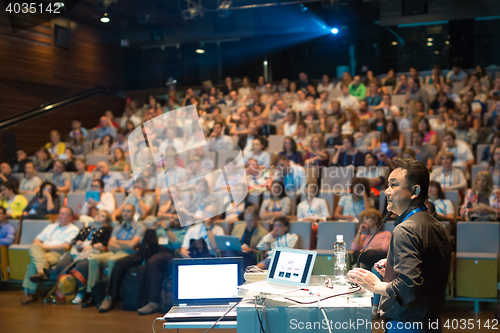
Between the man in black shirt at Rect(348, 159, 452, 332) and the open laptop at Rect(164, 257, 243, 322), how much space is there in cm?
86

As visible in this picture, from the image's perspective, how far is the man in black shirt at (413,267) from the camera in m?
1.59

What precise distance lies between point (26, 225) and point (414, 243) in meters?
4.91

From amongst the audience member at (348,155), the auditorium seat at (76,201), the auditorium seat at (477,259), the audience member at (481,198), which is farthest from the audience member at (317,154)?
the auditorium seat at (76,201)

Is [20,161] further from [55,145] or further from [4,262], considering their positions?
[4,262]

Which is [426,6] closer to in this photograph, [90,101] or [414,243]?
[90,101]

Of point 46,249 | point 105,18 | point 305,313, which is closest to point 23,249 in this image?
point 46,249

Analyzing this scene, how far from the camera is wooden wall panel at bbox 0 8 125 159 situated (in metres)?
5.96

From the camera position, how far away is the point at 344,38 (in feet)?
34.6

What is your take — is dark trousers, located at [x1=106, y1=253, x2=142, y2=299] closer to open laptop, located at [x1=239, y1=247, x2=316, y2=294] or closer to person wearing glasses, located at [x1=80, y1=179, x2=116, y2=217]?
person wearing glasses, located at [x1=80, y1=179, x2=116, y2=217]

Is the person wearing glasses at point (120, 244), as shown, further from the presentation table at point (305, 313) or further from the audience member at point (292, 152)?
the presentation table at point (305, 313)

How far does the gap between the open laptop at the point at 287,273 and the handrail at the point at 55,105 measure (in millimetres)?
5544

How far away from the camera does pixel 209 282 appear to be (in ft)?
7.97

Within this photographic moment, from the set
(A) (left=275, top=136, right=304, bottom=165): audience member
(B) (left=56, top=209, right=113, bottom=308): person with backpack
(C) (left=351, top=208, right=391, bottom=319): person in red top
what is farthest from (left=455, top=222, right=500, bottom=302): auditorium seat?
(B) (left=56, top=209, right=113, bottom=308): person with backpack

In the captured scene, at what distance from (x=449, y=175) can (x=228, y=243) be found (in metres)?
2.59
